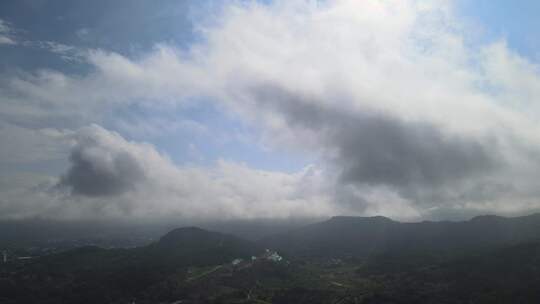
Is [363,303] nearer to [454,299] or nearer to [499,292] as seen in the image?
[454,299]

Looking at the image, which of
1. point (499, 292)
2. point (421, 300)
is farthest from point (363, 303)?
point (499, 292)

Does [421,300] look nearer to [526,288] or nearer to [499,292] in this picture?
[499,292]

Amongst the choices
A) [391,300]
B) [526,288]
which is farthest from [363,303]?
[526,288]

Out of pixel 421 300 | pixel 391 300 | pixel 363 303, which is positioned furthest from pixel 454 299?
pixel 363 303

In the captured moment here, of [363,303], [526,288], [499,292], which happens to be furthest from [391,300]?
[526,288]

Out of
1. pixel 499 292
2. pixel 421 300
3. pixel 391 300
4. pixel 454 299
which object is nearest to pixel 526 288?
pixel 499 292

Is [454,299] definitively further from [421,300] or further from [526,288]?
[526,288]
